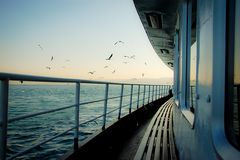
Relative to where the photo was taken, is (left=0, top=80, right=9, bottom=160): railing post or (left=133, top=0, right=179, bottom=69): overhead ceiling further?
(left=133, top=0, right=179, bottom=69): overhead ceiling

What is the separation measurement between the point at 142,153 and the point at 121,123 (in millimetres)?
1931

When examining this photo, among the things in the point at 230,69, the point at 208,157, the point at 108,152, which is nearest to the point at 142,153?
the point at 108,152

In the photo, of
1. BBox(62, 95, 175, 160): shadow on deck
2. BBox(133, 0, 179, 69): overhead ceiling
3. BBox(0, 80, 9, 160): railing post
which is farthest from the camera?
BBox(133, 0, 179, 69): overhead ceiling

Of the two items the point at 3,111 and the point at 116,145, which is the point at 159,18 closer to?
the point at 116,145

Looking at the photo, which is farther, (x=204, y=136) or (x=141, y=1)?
(x=141, y=1)

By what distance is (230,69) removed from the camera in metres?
1.19

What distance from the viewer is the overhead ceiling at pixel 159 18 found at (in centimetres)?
376

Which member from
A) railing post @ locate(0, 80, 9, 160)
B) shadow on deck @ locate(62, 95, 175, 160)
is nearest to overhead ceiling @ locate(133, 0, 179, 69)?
shadow on deck @ locate(62, 95, 175, 160)

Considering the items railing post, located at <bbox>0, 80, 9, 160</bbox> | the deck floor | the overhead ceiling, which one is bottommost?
the deck floor

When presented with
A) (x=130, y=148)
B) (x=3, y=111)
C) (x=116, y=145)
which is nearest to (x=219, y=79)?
(x=3, y=111)

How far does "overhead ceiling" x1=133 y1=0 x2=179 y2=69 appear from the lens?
3.76 meters

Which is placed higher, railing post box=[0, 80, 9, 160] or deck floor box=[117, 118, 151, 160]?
railing post box=[0, 80, 9, 160]

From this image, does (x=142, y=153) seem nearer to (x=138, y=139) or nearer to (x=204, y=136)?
(x=138, y=139)

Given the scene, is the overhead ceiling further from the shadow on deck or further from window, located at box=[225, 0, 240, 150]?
window, located at box=[225, 0, 240, 150]
